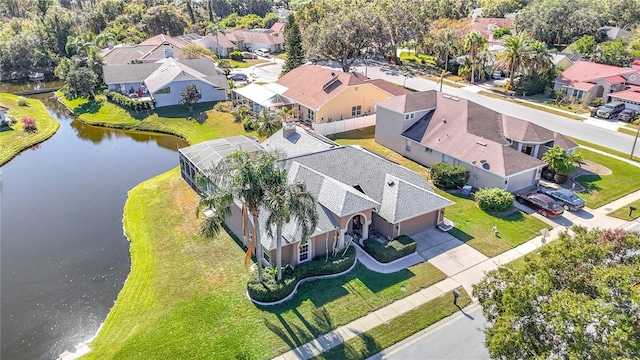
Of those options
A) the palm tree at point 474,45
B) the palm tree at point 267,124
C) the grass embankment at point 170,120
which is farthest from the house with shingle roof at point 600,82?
the grass embankment at point 170,120

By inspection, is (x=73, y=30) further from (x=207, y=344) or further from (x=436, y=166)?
(x=207, y=344)

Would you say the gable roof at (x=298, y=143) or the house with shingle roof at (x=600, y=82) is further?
the house with shingle roof at (x=600, y=82)

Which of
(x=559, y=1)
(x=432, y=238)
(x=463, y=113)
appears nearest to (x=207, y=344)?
(x=432, y=238)

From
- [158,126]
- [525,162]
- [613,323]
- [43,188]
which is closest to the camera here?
[613,323]

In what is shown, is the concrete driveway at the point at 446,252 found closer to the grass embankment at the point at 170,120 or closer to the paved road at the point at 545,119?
the paved road at the point at 545,119

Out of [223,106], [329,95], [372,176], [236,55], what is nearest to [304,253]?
[372,176]

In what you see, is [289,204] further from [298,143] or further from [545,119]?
[545,119]
